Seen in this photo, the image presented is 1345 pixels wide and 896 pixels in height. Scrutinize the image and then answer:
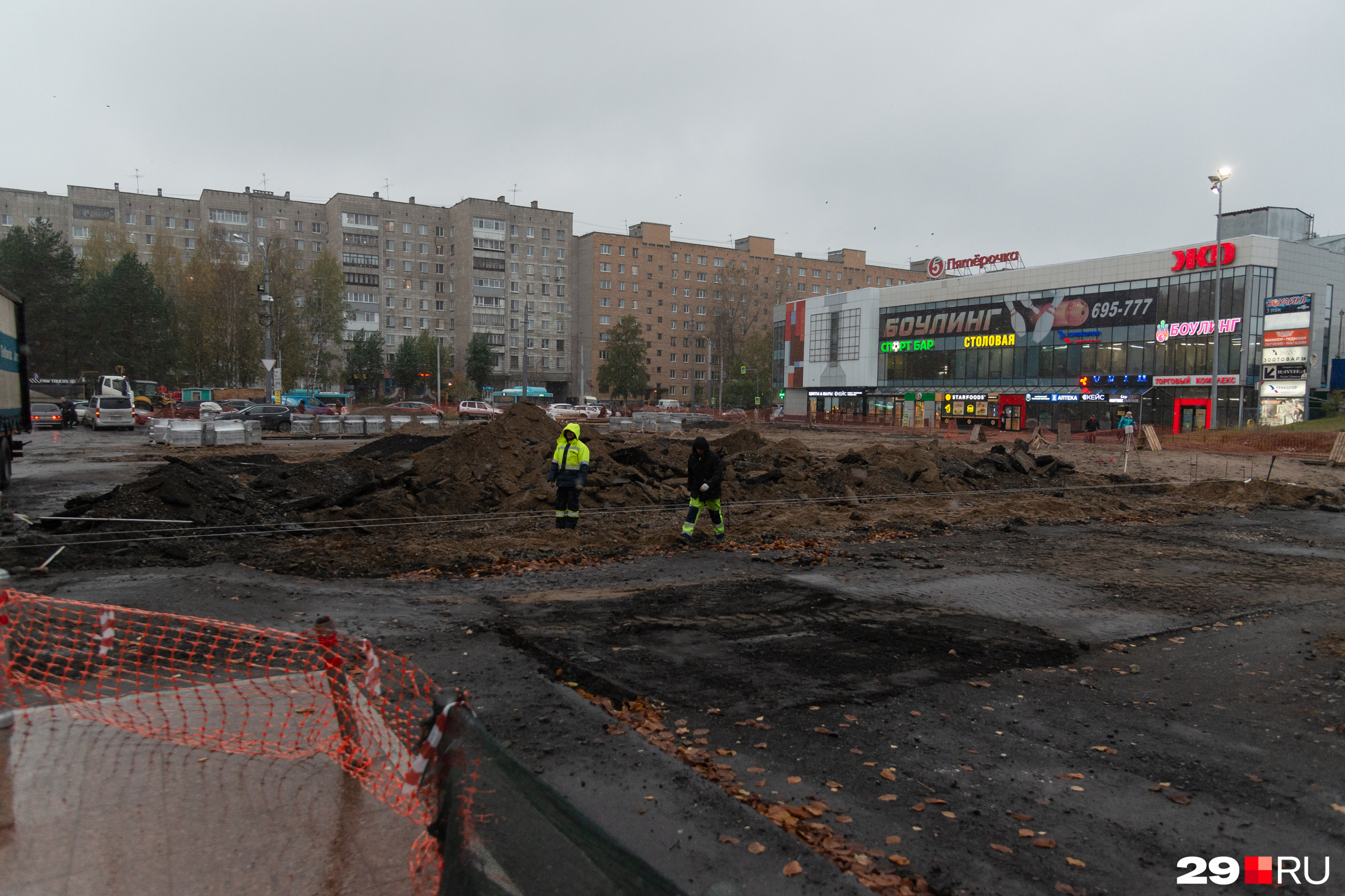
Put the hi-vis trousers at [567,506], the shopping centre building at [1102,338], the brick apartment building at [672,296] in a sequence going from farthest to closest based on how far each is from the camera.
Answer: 1. the brick apartment building at [672,296]
2. the shopping centre building at [1102,338]
3. the hi-vis trousers at [567,506]

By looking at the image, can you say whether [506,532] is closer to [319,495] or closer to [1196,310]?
[319,495]

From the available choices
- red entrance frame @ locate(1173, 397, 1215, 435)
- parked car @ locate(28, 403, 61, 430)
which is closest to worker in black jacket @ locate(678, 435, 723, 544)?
parked car @ locate(28, 403, 61, 430)

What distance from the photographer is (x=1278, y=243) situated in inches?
1884

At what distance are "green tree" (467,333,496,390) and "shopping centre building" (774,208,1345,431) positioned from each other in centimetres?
3483

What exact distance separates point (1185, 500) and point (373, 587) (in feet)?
63.3

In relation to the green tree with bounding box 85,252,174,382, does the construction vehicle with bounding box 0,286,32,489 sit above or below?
below

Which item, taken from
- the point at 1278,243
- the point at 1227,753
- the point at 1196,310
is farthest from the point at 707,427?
the point at 1227,753

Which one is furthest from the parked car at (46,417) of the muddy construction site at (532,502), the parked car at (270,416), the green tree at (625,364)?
the green tree at (625,364)

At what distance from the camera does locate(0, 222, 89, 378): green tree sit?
54.6 metres

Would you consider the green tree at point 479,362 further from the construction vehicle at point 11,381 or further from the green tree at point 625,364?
the construction vehicle at point 11,381

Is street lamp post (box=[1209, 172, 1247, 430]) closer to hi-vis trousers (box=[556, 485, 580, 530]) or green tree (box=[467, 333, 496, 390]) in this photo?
hi-vis trousers (box=[556, 485, 580, 530])

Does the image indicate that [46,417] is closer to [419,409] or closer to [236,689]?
[419,409]

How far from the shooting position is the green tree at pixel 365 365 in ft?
257

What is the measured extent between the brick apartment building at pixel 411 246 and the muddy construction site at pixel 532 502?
7381cm
